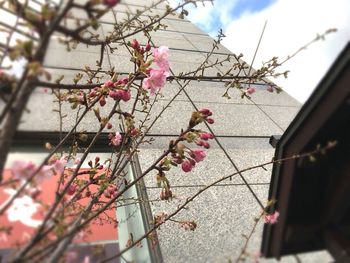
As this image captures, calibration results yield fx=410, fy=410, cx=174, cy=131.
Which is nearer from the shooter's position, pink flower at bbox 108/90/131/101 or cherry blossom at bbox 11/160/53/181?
cherry blossom at bbox 11/160/53/181

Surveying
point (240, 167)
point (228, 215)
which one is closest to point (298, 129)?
point (228, 215)

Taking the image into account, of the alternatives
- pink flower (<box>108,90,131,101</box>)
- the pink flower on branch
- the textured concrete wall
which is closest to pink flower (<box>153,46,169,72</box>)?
pink flower (<box>108,90,131,101</box>)

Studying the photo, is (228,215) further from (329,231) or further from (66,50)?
(66,50)

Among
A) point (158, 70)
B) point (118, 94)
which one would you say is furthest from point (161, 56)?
point (118, 94)

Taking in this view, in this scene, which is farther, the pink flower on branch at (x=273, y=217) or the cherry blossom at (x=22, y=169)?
the pink flower on branch at (x=273, y=217)

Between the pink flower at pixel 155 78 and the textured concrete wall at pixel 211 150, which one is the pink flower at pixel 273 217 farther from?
the pink flower at pixel 155 78

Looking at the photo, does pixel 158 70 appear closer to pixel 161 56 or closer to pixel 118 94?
pixel 161 56

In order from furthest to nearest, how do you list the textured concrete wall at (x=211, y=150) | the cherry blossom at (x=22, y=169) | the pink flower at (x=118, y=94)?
the textured concrete wall at (x=211, y=150) → the pink flower at (x=118, y=94) → the cherry blossom at (x=22, y=169)

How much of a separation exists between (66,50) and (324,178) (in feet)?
4.07

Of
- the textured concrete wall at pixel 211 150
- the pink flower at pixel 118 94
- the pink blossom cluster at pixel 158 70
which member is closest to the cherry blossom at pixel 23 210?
the textured concrete wall at pixel 211 150

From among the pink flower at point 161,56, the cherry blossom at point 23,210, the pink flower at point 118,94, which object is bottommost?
the cherry blossom at point 23,210

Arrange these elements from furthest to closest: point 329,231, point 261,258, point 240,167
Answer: point 240,167 → point 261,258 → point 329,231

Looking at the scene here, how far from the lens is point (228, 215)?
321cm

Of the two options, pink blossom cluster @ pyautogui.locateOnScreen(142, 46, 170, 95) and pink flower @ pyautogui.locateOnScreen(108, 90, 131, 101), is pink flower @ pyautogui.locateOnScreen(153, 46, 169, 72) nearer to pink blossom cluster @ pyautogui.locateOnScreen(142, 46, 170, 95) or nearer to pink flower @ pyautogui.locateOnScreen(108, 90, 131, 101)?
pink blossom cluster @ pyautogui.locateOnScreen(142, 46, 170, 95)
